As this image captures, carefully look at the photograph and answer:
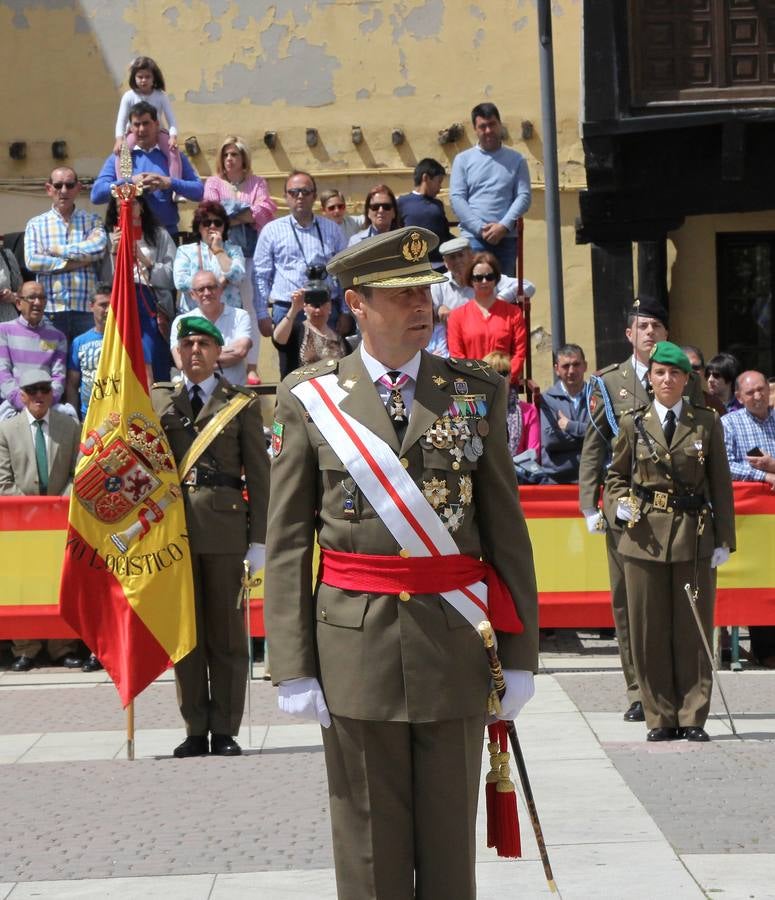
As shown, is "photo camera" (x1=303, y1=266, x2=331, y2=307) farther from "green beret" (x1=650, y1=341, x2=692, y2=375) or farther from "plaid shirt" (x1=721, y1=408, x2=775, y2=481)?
"green beret" (x1=650, y1=341, x2=692, y2=375)

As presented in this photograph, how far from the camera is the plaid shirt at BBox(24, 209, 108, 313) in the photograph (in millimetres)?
13828

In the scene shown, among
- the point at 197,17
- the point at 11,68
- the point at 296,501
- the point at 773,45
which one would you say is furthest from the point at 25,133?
the point at 296,501

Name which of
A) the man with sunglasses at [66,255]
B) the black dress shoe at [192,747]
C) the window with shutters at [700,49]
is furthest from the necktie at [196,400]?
the window with shutters at [700,49]

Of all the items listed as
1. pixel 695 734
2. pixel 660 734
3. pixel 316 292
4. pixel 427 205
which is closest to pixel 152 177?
pixel 316 292

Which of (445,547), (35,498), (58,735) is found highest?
(445,547)

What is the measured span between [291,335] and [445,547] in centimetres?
880

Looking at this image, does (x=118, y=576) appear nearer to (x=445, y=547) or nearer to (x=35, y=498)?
(x=35, y=498)

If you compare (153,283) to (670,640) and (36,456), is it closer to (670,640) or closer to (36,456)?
(36,456)

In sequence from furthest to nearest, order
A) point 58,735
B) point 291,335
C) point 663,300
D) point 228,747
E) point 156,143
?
point 663,300
point 156,143
point 291,335
point 58,735
point 228,747

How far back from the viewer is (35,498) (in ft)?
37.0

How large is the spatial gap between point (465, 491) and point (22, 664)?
24.4 feet

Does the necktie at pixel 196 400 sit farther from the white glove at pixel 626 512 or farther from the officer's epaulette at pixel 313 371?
the officer's epaulette at pixel 313 371

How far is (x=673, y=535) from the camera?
343 inches

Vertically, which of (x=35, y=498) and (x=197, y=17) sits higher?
(x=197, y=17)
